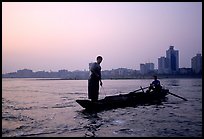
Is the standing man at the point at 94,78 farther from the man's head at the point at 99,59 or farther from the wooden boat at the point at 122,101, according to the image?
the wooden boat at the point at 122,101

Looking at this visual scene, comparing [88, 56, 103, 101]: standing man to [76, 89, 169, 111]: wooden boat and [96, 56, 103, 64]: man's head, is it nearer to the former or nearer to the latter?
[96, 56, 103, 64]: man's head

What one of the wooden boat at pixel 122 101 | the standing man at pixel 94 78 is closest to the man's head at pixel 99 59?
the standing man at pixel 94 78

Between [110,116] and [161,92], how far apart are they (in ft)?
33.6

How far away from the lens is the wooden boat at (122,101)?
15762 millimetres

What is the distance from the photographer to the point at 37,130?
434 inches

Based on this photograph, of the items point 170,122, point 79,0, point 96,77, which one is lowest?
point 170,122

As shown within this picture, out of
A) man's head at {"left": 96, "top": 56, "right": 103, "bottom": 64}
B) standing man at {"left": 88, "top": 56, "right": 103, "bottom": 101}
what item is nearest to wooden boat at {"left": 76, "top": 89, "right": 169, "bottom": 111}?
standing man at {"left": 88, "top": 56, "right": 103, "bottom": 101}

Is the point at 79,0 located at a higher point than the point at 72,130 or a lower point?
higher

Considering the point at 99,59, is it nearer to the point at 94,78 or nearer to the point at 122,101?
the point at 94,78

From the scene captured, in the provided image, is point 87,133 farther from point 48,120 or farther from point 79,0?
point 79,0

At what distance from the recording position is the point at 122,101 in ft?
60.8

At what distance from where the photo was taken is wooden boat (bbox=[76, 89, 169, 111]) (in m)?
15.8

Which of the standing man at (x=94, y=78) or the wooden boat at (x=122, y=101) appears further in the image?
the wooden boat at (x=122, y=101)

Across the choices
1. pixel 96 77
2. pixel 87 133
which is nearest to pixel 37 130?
pixel 87 133
